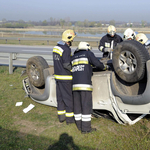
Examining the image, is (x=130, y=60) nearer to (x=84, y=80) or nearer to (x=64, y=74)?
(x=84, y=80)

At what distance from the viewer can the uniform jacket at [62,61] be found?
4.05 meters

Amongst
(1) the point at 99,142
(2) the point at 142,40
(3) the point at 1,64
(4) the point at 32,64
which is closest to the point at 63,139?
(1) the point at 99,142

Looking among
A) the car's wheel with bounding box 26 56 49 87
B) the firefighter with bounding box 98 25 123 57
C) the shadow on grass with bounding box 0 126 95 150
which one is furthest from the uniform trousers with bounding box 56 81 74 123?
the firefighter with bounding box 98 25 123 57

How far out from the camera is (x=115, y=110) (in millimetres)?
3615

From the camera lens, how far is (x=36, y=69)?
5.02 metres

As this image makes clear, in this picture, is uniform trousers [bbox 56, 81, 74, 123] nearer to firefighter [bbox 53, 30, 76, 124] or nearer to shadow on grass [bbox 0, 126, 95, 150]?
firefighter [bbox 53, 30, 76, 124]

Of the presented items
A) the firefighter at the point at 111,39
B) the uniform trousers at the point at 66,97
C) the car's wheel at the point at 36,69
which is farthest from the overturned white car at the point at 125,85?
the firefighter at the point at 111,39

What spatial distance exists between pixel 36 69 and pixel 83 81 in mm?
1738

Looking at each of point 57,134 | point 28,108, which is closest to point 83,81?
point 57,134

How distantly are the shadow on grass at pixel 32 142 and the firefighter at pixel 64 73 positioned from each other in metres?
0.56

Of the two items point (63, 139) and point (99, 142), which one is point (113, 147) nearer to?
point (99, 142)

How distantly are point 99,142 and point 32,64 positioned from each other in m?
2.55

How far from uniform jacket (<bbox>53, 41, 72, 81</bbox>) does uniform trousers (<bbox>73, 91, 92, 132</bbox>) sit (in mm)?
450

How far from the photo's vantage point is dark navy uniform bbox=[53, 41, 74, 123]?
160 inches
